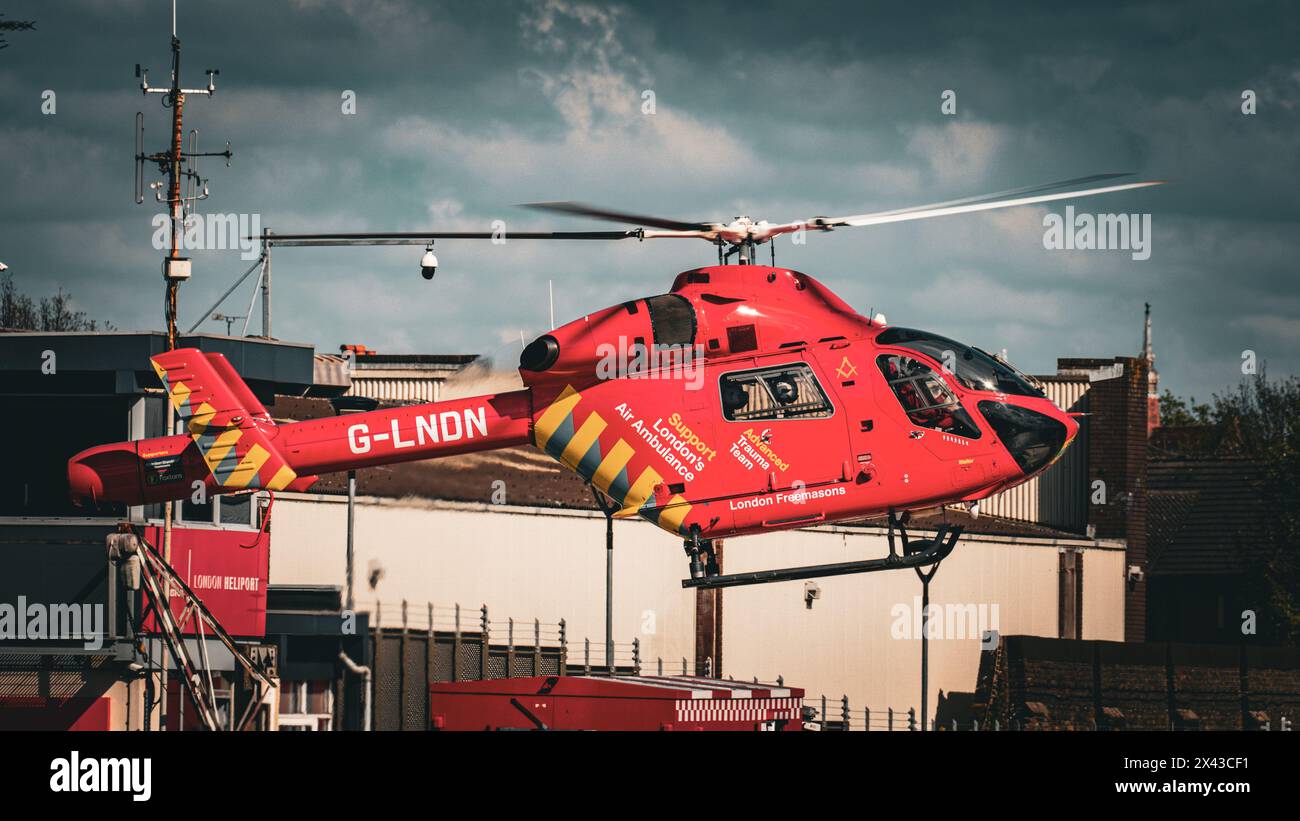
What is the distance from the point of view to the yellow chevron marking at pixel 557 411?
93.1ft

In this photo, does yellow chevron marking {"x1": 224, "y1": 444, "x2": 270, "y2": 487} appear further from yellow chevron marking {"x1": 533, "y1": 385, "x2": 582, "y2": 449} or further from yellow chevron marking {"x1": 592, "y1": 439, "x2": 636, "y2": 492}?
yellow chevron marking {"x1": 592, "y1": 439, "x2": 636, "y2": 492}

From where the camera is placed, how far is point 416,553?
45.5 metres

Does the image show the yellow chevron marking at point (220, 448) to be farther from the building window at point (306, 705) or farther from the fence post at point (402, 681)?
the fence post at point (402, 681)

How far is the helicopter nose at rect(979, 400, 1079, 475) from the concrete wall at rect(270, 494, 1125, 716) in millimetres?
18728

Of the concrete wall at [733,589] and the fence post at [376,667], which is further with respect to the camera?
the concrete wall at [733,589]

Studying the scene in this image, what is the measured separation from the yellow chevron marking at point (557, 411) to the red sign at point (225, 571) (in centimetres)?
827

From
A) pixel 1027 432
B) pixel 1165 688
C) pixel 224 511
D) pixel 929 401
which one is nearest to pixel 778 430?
pixel 929 401

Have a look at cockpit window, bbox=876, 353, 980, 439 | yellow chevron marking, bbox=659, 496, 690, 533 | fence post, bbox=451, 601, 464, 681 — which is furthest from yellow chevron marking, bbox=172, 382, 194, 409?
fence post, bbox=451, 601, 464, 681

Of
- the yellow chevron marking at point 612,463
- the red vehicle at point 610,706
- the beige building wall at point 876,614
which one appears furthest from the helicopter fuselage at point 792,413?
the beige building wall at point 876,614

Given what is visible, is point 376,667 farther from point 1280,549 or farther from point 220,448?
point 1280,549

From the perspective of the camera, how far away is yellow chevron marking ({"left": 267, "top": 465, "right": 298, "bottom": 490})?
28.2 m
